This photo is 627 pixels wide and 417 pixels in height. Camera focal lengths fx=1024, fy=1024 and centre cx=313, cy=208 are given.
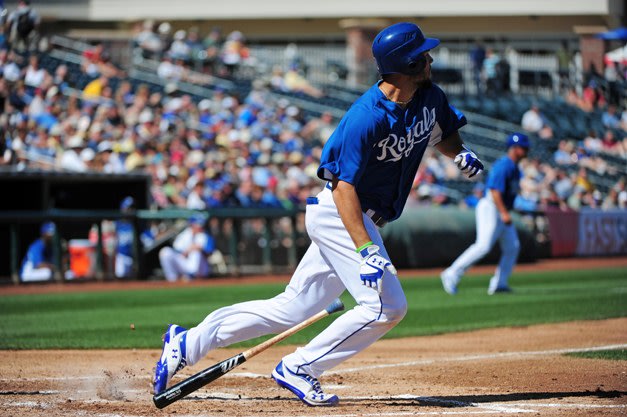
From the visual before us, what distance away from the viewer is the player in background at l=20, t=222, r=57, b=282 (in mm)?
A: 16781

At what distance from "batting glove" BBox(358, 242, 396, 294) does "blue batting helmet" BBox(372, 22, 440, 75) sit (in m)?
1.03

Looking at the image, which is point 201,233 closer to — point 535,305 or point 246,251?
point 246,251

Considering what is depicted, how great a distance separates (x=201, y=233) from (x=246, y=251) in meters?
1.45

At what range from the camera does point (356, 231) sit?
566 centimetres

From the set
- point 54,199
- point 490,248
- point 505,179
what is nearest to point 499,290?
point 490,248

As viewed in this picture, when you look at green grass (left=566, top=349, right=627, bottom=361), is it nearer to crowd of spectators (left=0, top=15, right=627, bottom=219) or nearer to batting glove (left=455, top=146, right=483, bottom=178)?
batting glove (left=455, top=146, right=483, bottom=178)

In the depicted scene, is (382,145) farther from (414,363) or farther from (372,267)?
(414,363)

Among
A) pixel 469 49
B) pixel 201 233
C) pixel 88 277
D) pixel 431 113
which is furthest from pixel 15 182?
pixel 469 49

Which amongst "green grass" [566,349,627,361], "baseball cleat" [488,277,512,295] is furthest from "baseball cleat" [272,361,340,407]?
"baseball cleat" [488,277,512,295]

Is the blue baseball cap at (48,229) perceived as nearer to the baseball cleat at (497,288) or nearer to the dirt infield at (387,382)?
the baseball cleat at (497,288)

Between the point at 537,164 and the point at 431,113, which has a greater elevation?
the point at 431,113

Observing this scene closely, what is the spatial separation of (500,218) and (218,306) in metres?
4.08

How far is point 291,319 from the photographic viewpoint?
6.14 m

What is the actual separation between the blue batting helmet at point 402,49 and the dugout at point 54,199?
11.9 metres
